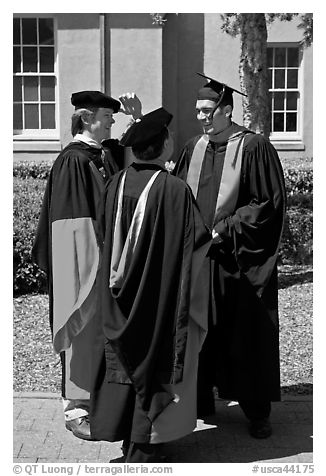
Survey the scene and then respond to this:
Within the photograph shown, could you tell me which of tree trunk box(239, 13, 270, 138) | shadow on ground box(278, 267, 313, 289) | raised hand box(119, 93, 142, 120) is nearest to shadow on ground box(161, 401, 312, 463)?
raised hand box(119, 93, 142, 120)

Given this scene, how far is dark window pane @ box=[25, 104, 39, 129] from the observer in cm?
1390

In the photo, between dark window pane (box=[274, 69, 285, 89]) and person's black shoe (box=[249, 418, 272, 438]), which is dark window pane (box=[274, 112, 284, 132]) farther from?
person's black shoe (box=[249, 418, 272, 438])

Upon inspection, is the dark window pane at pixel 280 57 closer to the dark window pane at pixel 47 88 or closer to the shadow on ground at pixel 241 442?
the dark window pane at pixel 47 88

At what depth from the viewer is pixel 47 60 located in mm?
13672

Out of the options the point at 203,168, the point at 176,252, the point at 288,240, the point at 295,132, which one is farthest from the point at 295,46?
the point at 176,252

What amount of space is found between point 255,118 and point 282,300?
2.14m

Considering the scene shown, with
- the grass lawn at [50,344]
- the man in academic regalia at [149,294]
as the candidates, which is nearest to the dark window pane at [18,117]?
the grass lawn at [50,344]

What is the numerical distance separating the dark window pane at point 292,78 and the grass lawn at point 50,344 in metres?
6.25

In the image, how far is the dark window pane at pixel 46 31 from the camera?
13648 mm

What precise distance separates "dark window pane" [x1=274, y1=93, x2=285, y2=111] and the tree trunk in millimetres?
5910

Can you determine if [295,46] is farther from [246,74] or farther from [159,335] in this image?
[159,335]

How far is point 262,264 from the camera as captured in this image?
4.36m

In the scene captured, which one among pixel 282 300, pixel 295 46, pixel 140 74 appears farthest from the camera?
pixel 295 46

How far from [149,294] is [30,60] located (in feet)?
35.9
